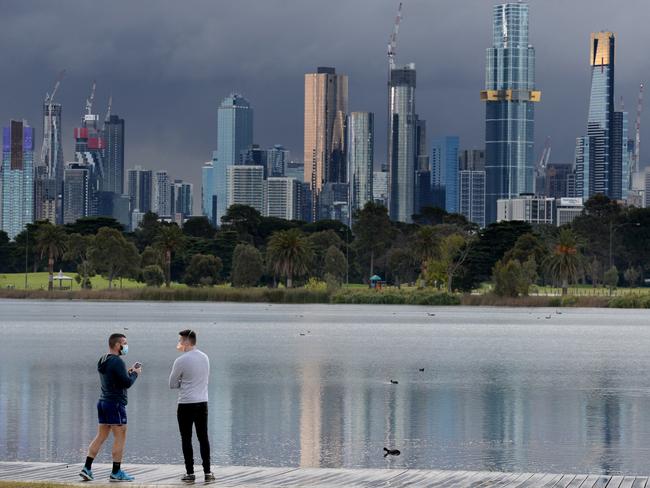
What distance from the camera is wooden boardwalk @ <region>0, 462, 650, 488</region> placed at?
2652 cm

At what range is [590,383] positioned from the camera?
2285 inches

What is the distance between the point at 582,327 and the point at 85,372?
224ft

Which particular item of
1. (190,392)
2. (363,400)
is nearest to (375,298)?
(363,400)

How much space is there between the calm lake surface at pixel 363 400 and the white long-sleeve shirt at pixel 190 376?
6.49m

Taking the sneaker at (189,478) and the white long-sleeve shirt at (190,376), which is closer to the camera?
the sneaker at (189,478)

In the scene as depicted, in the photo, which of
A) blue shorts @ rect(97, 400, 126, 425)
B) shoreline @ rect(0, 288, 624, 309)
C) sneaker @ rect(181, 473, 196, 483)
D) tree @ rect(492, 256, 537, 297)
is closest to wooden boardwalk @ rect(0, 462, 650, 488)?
sneaker @ rect(181, 473, 196, 483)

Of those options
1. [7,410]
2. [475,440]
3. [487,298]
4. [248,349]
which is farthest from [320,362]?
[487,298]

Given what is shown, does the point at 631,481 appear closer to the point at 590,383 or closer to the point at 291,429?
the point at 291,429

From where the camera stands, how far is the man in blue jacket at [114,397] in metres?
26.2

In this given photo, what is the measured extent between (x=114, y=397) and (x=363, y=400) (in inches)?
914

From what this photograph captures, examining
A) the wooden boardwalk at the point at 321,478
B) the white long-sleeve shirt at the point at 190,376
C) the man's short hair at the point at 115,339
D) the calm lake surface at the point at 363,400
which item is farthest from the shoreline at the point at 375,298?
the man's short hair at the point at 115,339

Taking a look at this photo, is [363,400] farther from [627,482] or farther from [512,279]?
[512,279]

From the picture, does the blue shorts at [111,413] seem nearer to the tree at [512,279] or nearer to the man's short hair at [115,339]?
the man's short hair at [115,339]

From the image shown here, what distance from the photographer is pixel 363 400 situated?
4912cm
